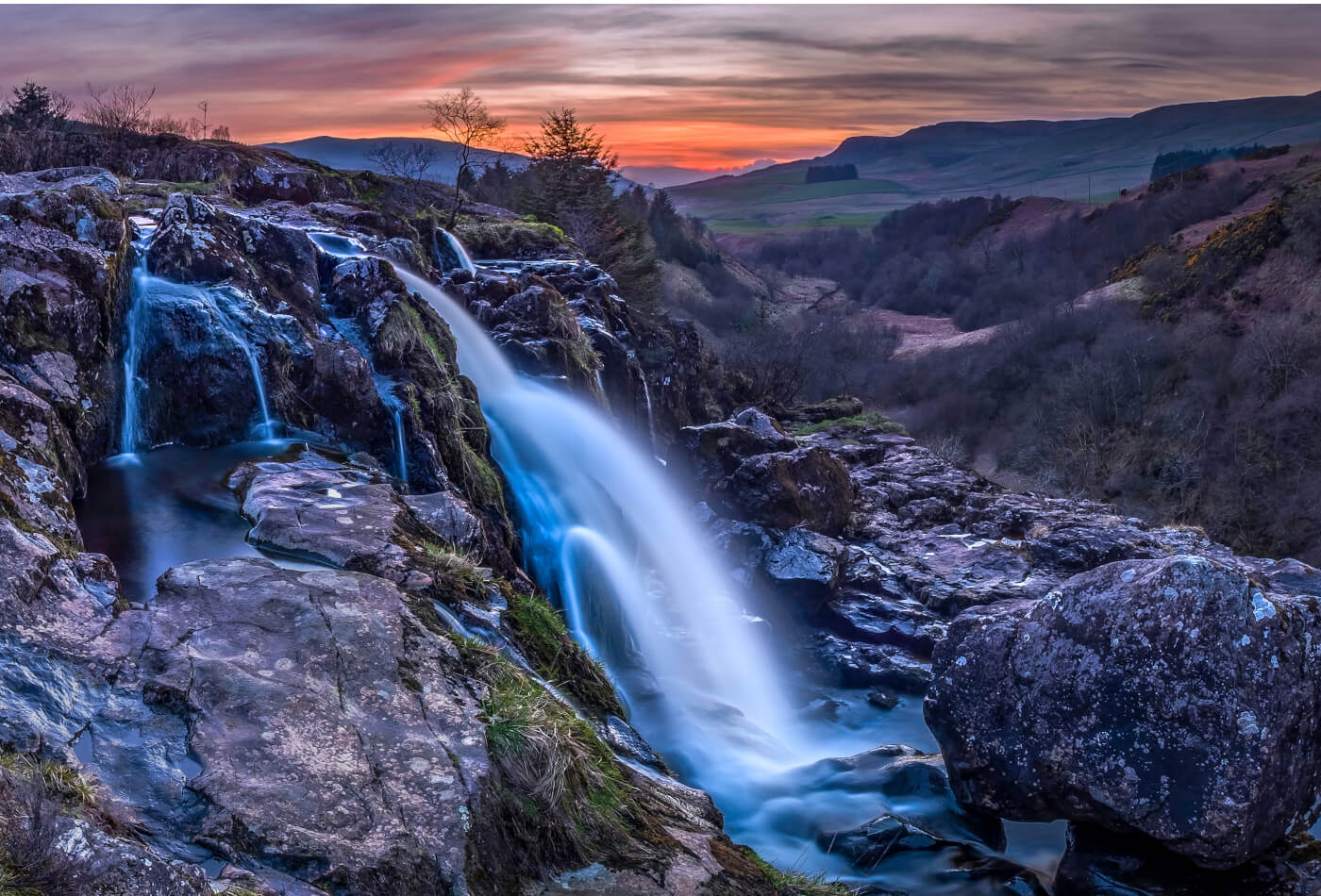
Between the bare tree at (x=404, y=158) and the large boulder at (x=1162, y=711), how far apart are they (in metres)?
26.5

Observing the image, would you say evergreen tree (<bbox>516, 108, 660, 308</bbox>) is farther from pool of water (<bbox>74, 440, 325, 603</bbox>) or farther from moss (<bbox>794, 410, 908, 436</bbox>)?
pool of water (<bbox>74, 440, 325, 603</bbox>)

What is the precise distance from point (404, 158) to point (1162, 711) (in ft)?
93.9

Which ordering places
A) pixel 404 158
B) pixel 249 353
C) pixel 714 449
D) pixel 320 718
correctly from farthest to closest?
pixel 404 158 < pixel 714 449 < pixel 249 353 < pixel 320 718

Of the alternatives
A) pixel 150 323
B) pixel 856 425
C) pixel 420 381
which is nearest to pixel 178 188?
pixel 150 323

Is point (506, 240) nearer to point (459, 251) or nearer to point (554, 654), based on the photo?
point (459, 251)

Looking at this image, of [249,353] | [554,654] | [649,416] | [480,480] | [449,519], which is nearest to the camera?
[554,654]

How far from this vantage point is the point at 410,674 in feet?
17.7

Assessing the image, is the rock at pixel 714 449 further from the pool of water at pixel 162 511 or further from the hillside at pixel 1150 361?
the hillside at pixel 1150 361

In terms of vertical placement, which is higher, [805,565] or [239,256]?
[239,256]

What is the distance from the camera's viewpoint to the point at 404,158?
101ft

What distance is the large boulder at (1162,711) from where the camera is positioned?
7352 mm

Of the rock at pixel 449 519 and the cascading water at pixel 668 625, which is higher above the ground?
the rock at pixel 449 519

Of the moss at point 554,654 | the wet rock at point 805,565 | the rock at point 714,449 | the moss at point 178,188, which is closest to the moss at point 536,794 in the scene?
the moss at point 554,654

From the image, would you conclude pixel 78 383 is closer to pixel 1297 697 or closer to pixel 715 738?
pixel 715 738
